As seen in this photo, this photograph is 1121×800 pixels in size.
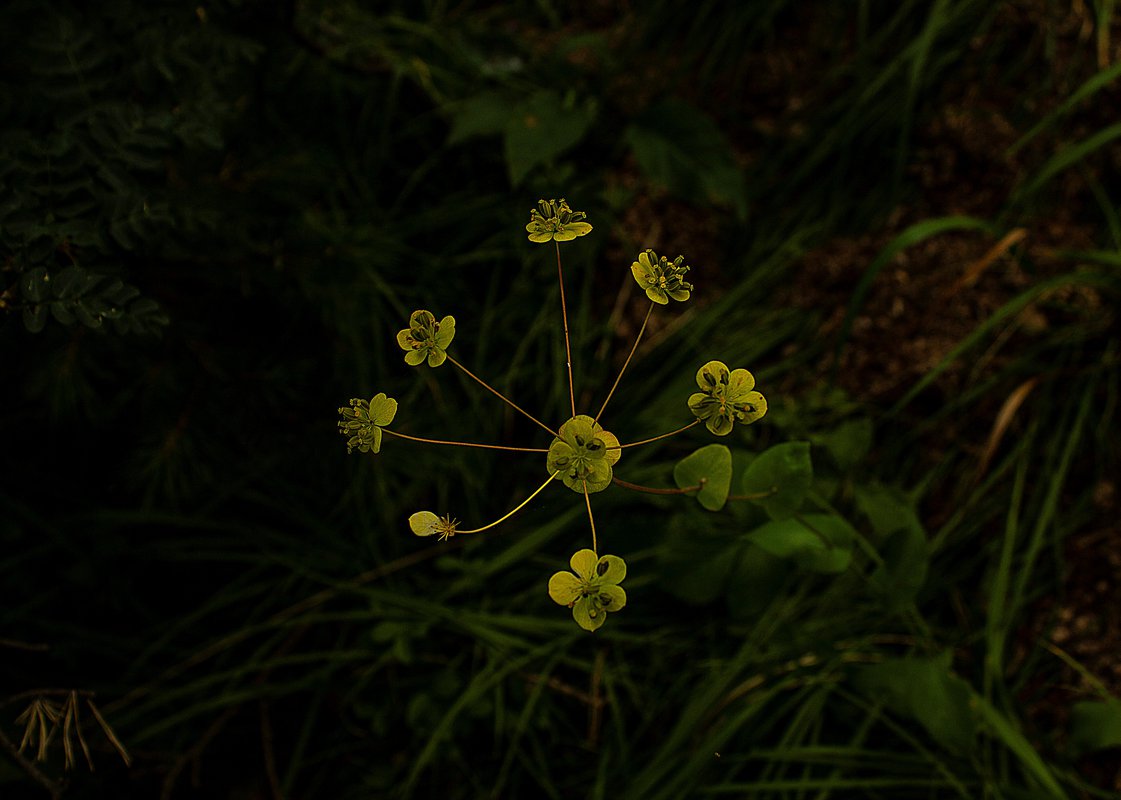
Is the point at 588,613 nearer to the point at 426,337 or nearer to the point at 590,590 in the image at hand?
the point at 590,590

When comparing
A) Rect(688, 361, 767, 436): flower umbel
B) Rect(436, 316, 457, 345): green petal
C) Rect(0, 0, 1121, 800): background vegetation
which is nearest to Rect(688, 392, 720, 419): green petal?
Rect(688, 361, 767, 436): flower umbel

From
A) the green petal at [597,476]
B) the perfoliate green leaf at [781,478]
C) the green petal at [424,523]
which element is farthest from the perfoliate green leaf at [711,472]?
the green petal at [424,523]

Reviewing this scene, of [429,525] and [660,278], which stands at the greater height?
[660,278]

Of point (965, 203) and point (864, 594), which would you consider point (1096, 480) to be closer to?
point (864, 594)

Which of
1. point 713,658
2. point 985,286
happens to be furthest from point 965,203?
point 713,658

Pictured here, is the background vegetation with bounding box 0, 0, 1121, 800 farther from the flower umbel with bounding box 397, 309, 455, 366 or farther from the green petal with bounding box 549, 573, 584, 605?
the green petal with bounding box 549, 573, 584, 605

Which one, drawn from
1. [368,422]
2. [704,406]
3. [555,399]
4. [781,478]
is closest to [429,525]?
[368,422]

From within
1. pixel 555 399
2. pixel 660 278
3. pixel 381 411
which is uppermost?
pixel 660 278
